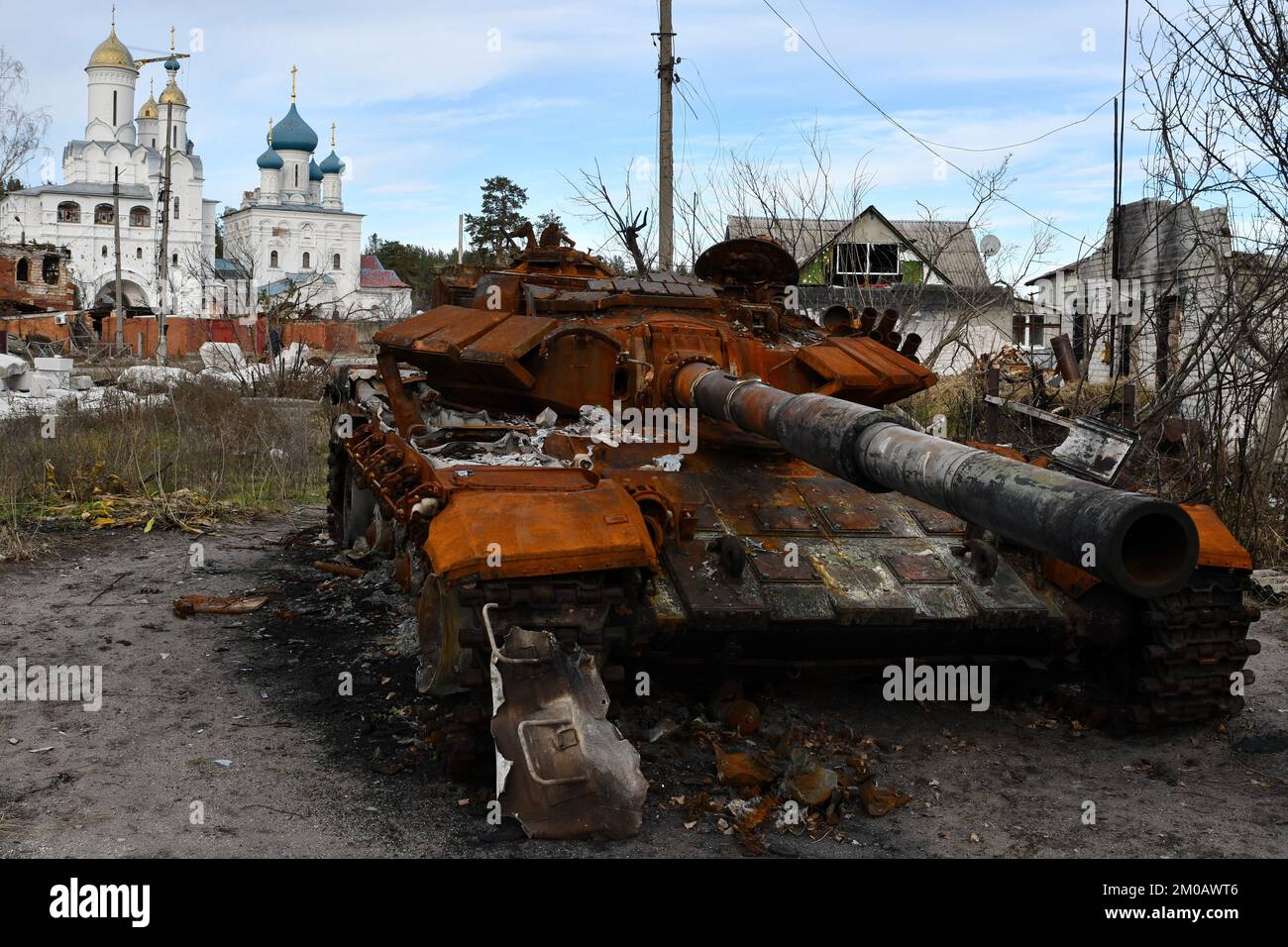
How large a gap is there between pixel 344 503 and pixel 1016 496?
8055 millimetres

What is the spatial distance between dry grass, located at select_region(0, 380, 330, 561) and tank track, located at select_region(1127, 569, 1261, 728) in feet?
26.8

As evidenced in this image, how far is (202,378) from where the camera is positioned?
2086cm

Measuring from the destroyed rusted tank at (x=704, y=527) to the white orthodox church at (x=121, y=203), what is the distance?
182 feet

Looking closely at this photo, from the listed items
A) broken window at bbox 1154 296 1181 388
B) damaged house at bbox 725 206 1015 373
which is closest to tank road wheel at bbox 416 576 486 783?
broken window at bbox 1154 296 1181 388

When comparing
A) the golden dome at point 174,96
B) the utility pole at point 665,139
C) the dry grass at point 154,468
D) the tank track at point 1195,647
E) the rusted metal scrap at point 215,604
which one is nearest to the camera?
the tank track at point 1195,647

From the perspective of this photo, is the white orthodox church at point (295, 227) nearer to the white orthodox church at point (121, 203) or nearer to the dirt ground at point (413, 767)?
the white orthodox church at point (121, 203)

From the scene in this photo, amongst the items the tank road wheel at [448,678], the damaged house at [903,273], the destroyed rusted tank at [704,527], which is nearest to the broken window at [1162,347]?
the destroyed rusted tank at [704,527]

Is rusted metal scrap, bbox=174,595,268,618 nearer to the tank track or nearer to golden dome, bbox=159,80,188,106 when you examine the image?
the tank track

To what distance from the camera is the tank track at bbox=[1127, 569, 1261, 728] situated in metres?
5.75

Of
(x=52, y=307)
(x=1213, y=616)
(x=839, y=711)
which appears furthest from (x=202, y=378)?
(x=1213, y=616)

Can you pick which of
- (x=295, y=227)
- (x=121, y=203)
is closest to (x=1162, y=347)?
(x=121, y=203)

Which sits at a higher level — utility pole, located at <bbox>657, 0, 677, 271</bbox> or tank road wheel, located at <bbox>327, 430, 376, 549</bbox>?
utility pole, located at <bbox>657, 0, 677, 271</bbox>

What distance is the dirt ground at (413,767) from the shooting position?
15.8 ft

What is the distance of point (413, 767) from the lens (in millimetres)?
5605
